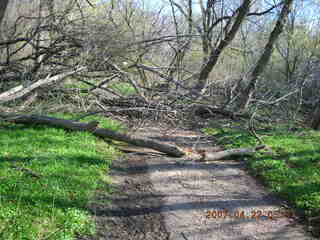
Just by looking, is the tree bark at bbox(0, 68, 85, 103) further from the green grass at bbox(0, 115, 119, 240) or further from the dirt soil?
the dirt soil

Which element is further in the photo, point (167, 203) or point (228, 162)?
point (228, 162)

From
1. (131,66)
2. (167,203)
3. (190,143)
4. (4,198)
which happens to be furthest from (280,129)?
(4,198)

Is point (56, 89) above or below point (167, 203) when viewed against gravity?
above

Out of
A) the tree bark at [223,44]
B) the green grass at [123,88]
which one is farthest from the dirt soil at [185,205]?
the tree bark at [223,44]

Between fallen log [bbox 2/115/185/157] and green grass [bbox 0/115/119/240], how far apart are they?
8.1 inches

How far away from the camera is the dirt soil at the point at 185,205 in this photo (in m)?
4.36

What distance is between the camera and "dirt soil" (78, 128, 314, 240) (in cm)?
436

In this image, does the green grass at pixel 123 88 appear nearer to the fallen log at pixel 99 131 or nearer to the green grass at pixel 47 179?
the fallen log at pixel 99 131

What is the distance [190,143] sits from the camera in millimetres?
8586

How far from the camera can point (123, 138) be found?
7242 millimetres

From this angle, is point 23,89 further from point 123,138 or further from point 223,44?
point 223,44

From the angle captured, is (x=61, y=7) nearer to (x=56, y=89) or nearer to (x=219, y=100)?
(x=56, y=89)

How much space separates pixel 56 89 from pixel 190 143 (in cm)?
343

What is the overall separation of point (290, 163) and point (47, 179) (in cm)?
498
